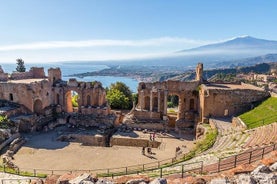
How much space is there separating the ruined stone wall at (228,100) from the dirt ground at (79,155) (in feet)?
17.3

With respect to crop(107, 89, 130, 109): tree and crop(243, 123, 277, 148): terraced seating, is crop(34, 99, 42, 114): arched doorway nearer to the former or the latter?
crop(107, 89, 130, 109): tree

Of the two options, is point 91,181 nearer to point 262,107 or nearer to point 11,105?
point 262,107

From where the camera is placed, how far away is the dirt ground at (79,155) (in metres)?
27.3

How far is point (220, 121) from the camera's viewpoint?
33906 mm

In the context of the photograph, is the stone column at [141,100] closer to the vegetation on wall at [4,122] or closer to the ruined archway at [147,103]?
the ruined archway at [147,103]

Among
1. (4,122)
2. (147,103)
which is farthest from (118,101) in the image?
(4,122)

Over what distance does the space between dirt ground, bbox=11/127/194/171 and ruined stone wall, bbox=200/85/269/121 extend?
527 cm

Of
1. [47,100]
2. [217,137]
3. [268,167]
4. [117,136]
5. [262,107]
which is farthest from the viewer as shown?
[47,100]

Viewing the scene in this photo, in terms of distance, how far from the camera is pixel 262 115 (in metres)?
29.9

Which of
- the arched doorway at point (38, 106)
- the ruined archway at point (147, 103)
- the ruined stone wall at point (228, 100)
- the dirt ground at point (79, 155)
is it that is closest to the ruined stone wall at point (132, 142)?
the dirt ground at point (79, 155)

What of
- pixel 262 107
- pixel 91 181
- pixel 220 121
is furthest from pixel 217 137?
pixel 91 181

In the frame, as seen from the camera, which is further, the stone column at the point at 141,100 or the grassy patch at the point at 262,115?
the stone column at the point at 141,100

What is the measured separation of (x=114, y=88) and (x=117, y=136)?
1859 centimetres

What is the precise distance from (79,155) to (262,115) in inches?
810
